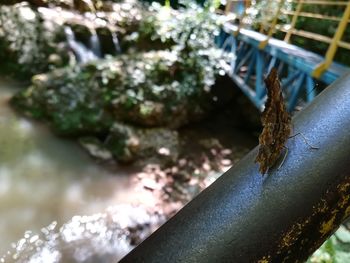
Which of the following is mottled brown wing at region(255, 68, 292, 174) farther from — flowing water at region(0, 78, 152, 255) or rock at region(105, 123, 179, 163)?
rock at region(105, 123, 179, 163)

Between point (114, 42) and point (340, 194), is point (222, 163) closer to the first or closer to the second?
point (114, 42)

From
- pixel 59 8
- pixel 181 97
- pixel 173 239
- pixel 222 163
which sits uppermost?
pixel 173 239

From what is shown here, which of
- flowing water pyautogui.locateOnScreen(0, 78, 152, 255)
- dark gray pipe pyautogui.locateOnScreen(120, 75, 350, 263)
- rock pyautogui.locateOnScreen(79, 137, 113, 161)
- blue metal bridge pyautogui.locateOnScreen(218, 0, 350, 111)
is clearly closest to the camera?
dark gray pipe pyautogui.locateOnScreen(120, 75, 350, 263)

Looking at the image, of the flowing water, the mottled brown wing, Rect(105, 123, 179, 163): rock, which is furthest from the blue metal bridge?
the flowing water

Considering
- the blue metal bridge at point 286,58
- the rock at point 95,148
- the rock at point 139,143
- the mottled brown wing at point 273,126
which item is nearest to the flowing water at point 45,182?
the rock at point 95,148

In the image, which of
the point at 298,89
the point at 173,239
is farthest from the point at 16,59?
the point at 173,239

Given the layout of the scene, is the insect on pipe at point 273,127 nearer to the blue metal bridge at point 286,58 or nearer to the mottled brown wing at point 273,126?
the mottled brown wing at point 273,126
